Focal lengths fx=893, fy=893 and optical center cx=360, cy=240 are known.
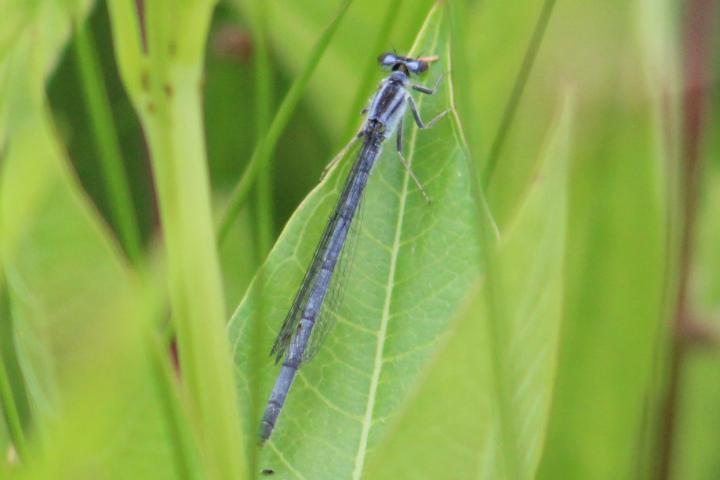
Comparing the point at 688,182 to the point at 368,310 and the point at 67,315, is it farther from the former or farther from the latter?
the point at 67,315

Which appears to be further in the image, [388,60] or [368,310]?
[388,60]

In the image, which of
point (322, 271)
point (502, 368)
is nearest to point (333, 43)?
point (322, 271)

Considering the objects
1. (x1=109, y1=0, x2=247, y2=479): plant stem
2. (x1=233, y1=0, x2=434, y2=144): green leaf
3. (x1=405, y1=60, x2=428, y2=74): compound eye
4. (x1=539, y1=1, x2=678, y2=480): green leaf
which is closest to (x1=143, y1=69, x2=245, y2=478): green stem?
(x1=109, y1=0, x2=247, y2=479): plant stem

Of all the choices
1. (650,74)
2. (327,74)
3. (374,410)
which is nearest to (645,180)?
(650,74)

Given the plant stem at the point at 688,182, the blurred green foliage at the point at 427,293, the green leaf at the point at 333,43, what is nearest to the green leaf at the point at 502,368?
the blurred green foliage at the point at 427,293

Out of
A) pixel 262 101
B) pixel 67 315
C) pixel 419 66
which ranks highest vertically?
pixel 419 66

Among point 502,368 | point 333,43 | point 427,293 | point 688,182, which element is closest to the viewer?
point 502,368

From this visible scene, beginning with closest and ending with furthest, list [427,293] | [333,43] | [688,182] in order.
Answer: [427,293] → [688,182] → [333,43]

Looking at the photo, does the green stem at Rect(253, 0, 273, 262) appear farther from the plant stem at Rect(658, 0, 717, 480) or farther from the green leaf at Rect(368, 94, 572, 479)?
the plant stem at Rect(658, 0, 717, 480)
